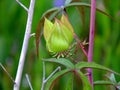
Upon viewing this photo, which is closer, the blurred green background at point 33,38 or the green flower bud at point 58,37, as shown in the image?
the green flower bud at point 58,37

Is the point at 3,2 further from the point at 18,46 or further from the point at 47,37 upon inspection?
the point at 47,37

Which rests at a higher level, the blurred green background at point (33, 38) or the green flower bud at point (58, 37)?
the green flower bud at point (58, 37)

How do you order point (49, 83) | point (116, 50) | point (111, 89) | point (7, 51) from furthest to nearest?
1. point (7, 51)
2. point (116, 50)
3. point (111, 89)
4. point (49, 83)

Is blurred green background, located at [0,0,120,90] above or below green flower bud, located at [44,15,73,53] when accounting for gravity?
below

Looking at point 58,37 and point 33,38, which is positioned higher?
point 58,37

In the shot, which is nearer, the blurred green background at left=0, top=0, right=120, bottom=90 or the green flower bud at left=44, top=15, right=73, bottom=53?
the green flower bud at left=44, top=15, right=73, bottom=53

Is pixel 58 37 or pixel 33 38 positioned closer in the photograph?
pixel 58 37

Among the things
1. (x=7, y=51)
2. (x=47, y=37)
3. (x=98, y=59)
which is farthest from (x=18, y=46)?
(x=47, y=37)

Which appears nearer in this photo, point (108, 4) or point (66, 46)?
point (66, 46)
